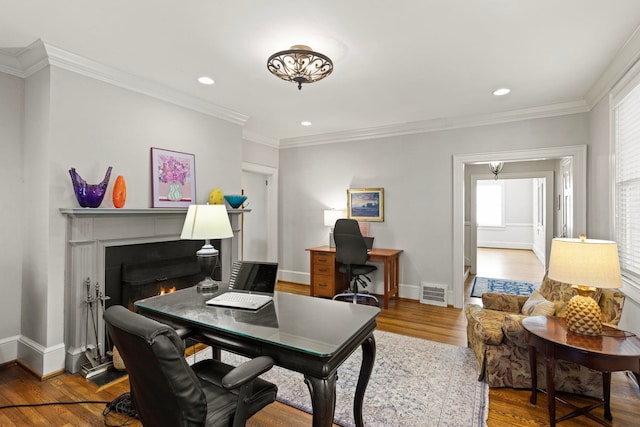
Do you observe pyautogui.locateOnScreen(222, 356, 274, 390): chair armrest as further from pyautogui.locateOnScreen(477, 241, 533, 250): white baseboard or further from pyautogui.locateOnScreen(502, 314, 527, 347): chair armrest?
pyautogui.locateOnScreen(477, 241, 533, 250): white baseboard

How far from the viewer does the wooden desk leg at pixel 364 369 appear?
1.77 meters

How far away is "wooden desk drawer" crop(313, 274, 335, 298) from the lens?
4566 mm

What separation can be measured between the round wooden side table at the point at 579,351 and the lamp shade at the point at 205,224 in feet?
6.99

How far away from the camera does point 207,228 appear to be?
215cm

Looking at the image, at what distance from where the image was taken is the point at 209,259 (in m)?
2.22

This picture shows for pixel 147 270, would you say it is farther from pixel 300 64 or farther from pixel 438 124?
pixel 438 124

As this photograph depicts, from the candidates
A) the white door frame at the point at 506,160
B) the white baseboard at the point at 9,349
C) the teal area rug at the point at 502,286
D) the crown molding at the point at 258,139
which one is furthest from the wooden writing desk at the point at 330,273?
the white baseboard at the point at 9,349

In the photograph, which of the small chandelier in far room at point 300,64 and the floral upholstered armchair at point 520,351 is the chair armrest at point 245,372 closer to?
the floral upholstered armchair at point 520,351

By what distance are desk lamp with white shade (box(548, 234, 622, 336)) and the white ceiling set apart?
1479 mm

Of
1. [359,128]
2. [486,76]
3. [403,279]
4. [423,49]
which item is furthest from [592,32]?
[403,279]

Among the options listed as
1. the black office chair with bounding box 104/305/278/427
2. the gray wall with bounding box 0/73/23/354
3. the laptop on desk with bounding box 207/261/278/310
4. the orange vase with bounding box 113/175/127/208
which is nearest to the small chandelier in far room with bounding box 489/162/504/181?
the laptop on desk with bounding box 207/261/278/310

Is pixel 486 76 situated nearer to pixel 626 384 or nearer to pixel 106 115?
pixel 626 384

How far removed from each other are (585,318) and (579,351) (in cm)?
27

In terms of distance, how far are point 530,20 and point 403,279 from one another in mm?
3451
